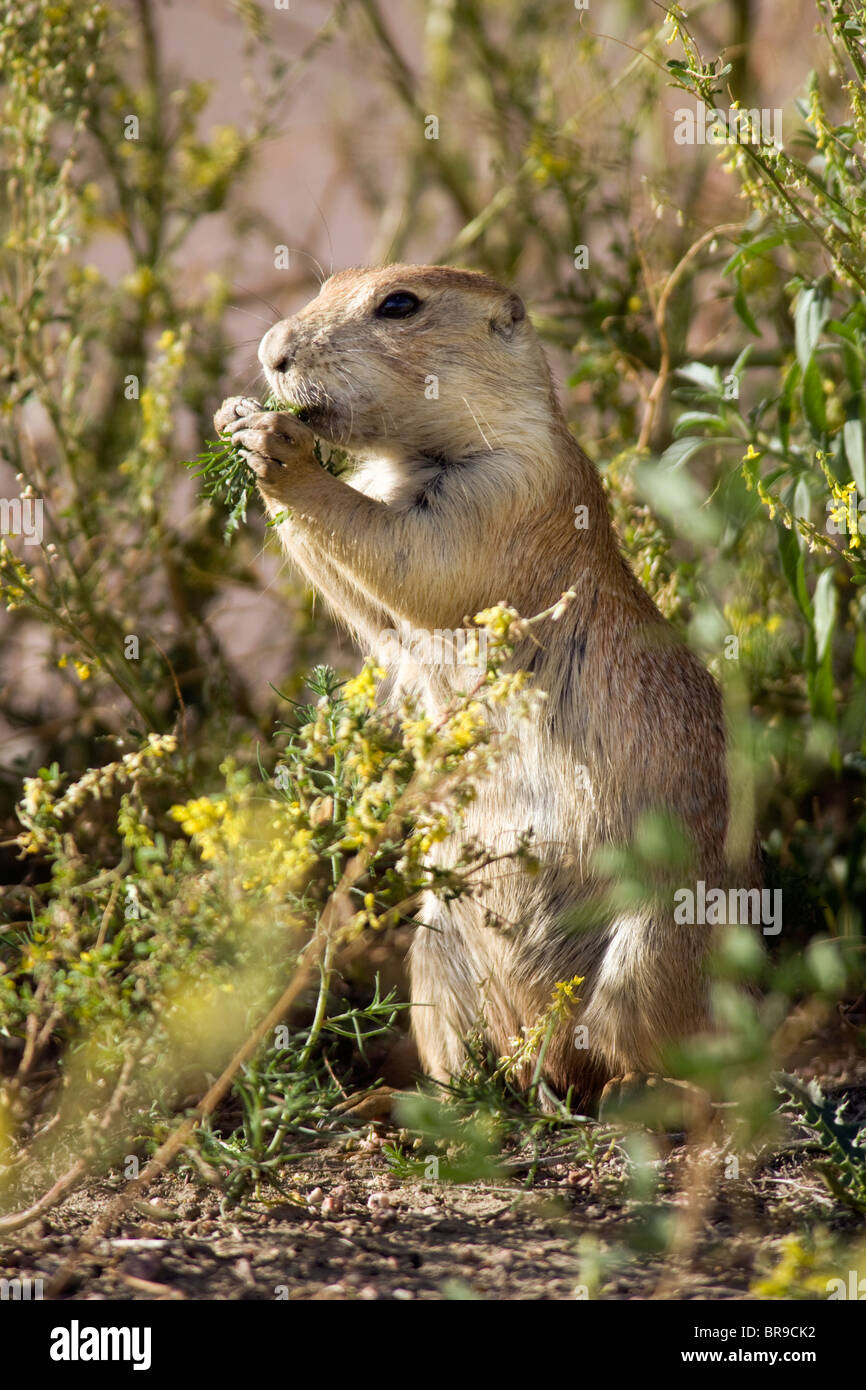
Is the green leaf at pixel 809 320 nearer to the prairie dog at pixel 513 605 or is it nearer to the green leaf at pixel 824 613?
the green leaf at pixel 824 613

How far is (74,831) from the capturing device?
4.99m

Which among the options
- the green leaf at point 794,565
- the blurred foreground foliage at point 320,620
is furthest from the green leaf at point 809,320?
the green leaf at point 794,565

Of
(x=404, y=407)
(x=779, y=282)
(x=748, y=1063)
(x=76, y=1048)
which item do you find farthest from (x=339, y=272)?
(x=748, y=1063)

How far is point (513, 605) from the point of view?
443cm

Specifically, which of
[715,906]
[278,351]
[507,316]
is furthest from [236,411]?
[715,906]

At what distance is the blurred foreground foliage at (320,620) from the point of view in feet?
11.0

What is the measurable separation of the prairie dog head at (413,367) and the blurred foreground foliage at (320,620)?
0.63 m

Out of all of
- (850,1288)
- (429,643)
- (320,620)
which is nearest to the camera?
(850,1288)

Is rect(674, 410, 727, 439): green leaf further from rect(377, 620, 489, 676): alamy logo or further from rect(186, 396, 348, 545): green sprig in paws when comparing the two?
rect(186, 396, 348, 545): green sprig in paws

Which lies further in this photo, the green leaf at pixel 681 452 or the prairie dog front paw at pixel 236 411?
the green leaf at pixel 681 452

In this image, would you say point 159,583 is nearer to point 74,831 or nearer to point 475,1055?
point 74,831

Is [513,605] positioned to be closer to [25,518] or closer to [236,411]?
[236,411]
